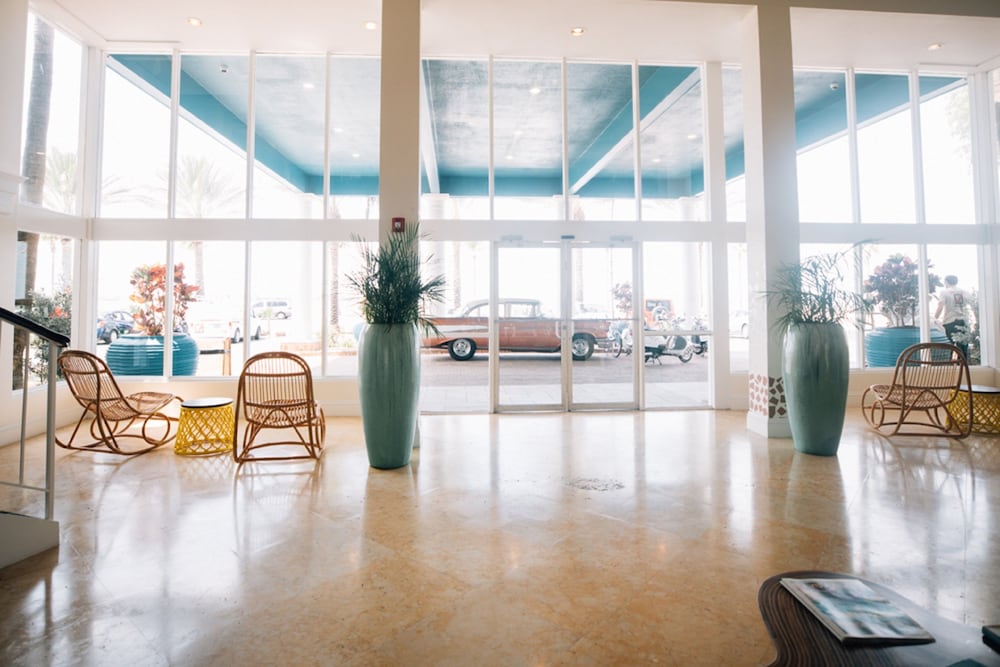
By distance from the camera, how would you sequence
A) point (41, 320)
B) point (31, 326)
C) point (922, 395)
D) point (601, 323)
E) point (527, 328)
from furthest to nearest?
point (601, 323) < point (527, 328) < point (41, 320) < point (922, 395) < point (31, 326)

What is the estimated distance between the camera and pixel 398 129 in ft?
15.3

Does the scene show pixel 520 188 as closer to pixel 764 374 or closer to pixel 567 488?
pixel 764 374

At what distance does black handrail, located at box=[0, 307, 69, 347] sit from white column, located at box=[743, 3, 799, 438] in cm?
575

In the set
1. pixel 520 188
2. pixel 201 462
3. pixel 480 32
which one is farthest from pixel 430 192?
pixel 201 462

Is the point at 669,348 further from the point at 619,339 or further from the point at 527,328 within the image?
the point at 527,328

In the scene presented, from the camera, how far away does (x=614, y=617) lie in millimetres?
1959

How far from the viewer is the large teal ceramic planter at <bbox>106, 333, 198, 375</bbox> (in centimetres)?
595

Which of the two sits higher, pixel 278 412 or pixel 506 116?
pixel 506 116

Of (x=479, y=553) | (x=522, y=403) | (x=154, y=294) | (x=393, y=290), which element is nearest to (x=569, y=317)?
(x=522, y=403)

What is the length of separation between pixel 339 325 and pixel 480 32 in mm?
3920

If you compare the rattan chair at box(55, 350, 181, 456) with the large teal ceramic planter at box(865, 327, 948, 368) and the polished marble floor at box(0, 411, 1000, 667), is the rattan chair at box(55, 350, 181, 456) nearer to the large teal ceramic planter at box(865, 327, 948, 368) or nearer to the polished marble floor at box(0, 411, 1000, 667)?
the polished marble floor at box(0, 411, 1000, 667)

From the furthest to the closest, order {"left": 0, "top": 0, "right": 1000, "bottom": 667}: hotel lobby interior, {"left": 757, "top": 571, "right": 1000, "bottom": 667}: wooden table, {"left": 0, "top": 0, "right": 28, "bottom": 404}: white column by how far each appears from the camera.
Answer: {"left": 0, "top": 0, "right": 28, "bottom": 404}: white column, {"left": 0, "top": 0, "right": 1000, "bottom": 667}: hotel lobby interior, {"left": 757, "top": 571, "right": 1000, "bottom": 667}: wooden table

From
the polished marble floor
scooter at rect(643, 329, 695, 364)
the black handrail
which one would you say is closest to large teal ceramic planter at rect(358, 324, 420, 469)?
the polished marble floor

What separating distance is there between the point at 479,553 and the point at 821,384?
361 centimetres
